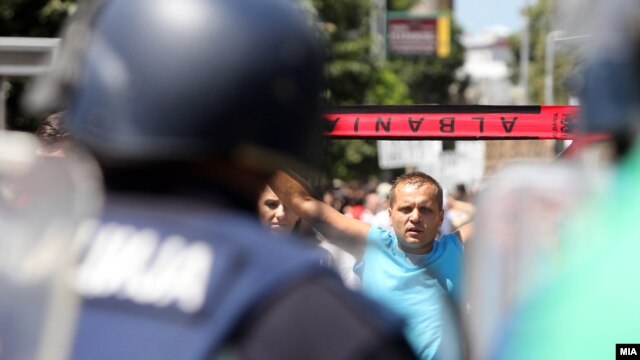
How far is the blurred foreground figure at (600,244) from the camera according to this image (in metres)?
1.67

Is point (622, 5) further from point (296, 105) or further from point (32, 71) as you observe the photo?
point (32, 71)

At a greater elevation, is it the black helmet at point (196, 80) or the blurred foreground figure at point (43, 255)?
the black helmet at point (196, 80)

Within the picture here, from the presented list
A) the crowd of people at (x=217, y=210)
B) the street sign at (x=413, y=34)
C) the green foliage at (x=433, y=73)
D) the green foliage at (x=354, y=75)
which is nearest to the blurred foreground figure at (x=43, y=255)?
the crowd of people at (x=217, y=210)

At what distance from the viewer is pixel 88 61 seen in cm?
194

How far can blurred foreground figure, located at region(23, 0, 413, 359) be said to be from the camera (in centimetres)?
168

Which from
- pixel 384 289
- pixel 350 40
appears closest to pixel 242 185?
pixel 384 289

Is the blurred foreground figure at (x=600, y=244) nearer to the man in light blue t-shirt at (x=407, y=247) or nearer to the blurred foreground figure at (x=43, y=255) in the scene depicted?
the blurred foreground figure at (x=43, y=255)

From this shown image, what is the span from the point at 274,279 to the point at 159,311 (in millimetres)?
152

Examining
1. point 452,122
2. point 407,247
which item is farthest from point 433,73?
point 407,247

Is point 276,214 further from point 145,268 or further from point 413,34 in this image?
point 413,34

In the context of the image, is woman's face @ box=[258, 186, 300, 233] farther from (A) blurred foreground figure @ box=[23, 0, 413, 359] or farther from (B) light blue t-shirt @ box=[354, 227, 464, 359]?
(A) blurred foreground figure @ box=[23, 0, 413, 359]

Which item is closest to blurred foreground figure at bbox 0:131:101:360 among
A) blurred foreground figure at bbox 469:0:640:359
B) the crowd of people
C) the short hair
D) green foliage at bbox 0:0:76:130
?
the crowd of people

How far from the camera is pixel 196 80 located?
1.85 metres

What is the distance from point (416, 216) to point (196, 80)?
4.20 meters
